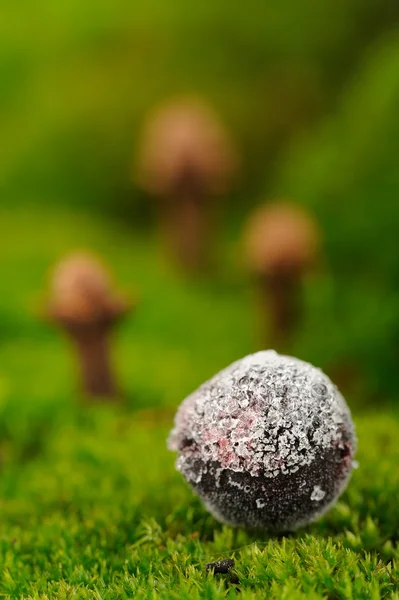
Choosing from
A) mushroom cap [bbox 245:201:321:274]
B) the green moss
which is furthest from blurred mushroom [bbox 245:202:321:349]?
the green moss

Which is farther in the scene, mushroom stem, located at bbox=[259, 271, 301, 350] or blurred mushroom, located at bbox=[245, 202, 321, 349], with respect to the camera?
mushroom stem, located at bbox=[259, 271, 301, 350]

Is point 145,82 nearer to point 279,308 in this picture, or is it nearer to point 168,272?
point 168,272

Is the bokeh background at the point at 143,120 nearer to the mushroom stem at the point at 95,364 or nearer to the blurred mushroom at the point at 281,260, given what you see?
the blurred mushroom at the point at 281,260

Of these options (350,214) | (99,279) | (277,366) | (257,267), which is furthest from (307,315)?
(277,366)

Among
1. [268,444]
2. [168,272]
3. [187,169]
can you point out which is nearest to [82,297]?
[268,444]

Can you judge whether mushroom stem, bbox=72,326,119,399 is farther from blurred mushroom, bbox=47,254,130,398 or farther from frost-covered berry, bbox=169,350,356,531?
frost-covered berry, bbox=169,350,356,531
